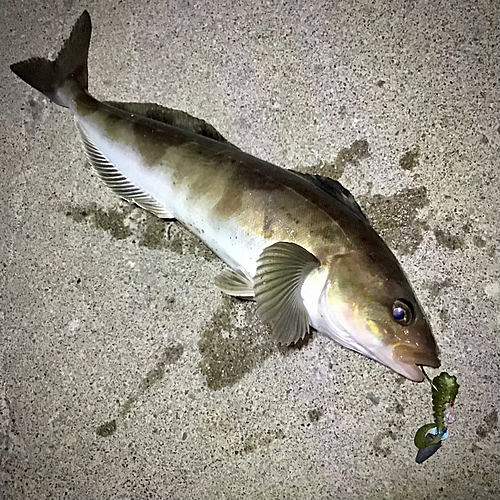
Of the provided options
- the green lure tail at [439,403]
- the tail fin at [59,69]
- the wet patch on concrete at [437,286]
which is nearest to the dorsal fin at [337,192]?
the wet patch on concrete at [437,286]

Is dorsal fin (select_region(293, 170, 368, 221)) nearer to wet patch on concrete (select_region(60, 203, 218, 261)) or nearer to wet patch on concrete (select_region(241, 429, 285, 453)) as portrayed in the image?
wet patch on concrete (select_region(60, 203, 218, 261))

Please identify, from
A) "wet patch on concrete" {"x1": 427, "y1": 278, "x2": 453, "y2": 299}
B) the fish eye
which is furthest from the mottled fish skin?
"wet patch on concrete" {"x1": 427, "y1": 278, "x2": 453, "y2": 299}

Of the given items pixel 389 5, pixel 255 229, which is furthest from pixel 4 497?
pixel 389 5

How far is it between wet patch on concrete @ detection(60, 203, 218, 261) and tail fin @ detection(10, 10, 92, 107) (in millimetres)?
482

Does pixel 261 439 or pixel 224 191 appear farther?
pixel 261 439

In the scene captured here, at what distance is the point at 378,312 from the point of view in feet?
4.85

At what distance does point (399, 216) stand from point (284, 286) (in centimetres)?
69

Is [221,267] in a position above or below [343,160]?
below

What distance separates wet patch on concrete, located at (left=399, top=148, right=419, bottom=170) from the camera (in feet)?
6.51

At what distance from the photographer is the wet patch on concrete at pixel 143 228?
2.01m

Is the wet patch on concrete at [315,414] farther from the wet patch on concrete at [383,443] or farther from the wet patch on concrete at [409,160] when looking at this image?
the wet patch on concrete at [409,160]

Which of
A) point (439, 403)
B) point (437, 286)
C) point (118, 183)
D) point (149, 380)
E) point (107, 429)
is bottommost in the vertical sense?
point (107, 429)

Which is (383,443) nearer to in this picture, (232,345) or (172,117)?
(232,345)

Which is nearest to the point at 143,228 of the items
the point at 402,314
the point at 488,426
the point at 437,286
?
the point at 402,314
